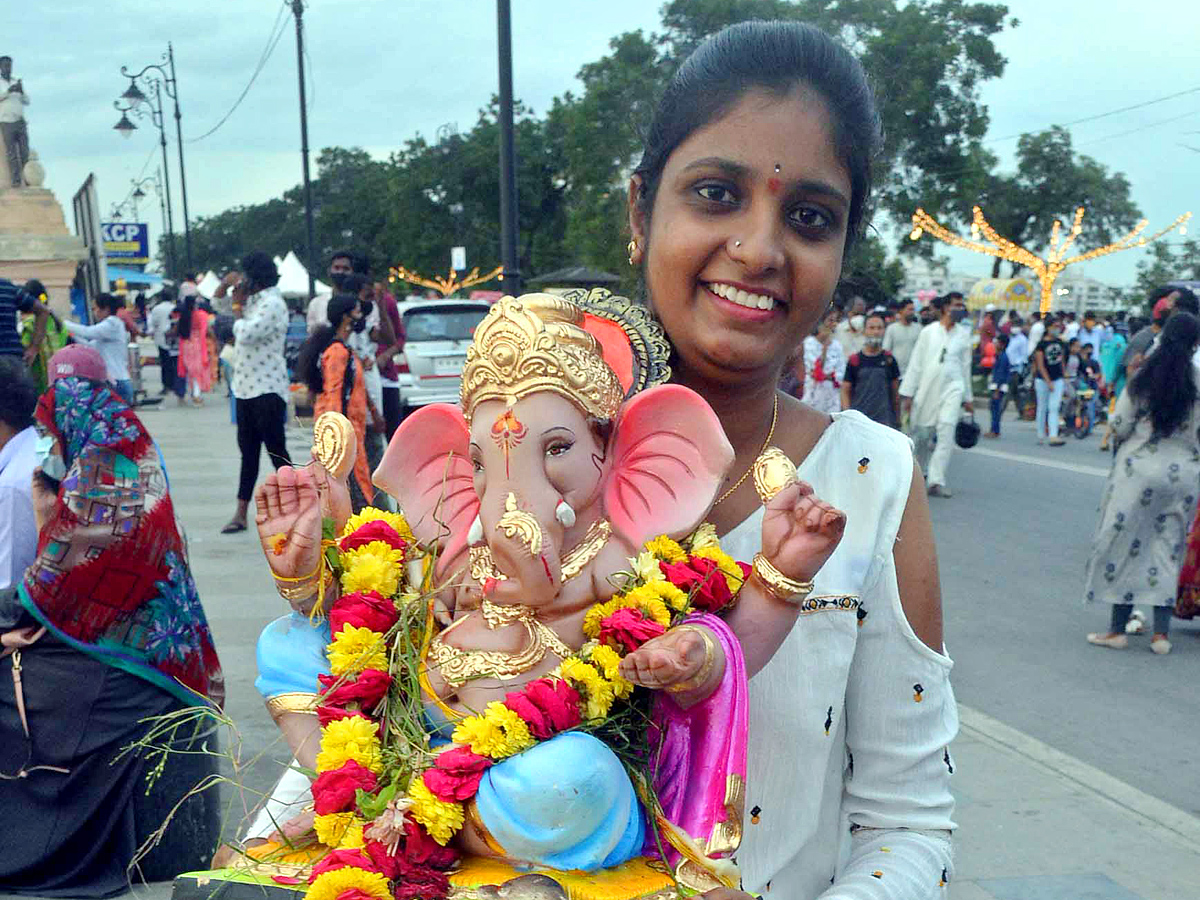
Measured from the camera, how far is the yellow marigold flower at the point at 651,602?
5.01 ft


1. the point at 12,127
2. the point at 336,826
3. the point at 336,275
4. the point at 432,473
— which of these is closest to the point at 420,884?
the point at 336,826

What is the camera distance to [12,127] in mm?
19484

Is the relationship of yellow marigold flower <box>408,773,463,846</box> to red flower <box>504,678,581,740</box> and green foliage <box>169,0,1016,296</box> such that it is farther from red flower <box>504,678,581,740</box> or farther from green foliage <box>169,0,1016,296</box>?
green foliage <box>169,0,1016,296</box>

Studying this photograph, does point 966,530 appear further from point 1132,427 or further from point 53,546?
point 53,546

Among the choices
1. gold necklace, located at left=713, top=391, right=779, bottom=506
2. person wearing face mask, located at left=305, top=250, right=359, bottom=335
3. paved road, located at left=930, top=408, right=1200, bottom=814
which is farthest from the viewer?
person wearing face mask, located at left=305, top=250, right=359, bottom=335

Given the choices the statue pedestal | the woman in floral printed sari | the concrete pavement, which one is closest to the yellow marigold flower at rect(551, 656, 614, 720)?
the concrete pavement

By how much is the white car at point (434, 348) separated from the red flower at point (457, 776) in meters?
14.1

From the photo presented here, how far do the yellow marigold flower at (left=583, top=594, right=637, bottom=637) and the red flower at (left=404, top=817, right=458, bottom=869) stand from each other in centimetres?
34

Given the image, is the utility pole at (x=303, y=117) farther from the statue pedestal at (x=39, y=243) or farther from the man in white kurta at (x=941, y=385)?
the man in white kurta at (x=941, y=385)

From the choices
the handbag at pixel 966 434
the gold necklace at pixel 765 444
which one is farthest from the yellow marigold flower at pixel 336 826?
the handbag at pixel 966 434

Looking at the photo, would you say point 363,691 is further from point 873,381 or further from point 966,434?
point 966,434

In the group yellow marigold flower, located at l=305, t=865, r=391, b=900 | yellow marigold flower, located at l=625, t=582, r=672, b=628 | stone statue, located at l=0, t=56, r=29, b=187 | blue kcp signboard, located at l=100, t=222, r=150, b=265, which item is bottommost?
yellow marigold flower, located at l=305, t=865, r=391, b=900

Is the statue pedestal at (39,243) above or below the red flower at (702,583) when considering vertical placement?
above

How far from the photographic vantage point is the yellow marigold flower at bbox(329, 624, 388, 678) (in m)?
1.63
